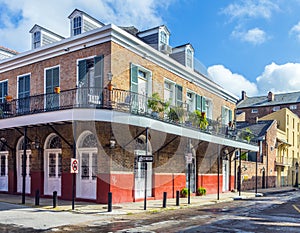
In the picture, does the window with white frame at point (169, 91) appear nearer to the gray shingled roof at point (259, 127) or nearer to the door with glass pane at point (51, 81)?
the door with glass pane at point (51, 81)

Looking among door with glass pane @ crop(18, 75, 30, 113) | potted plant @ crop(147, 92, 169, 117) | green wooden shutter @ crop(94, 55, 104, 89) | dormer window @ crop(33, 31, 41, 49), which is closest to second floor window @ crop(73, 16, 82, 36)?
green wooden shutter @ crop(94, 55, 104, 89)

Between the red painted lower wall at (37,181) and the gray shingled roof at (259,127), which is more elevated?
the gray shingled roof at (259,127)

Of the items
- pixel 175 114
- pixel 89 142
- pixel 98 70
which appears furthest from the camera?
pixel 175 114

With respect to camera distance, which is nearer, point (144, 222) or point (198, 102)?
point (144, 222)

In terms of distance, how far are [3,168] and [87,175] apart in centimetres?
650

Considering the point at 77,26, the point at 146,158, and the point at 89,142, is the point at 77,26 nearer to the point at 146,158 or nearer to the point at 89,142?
the point at 89,142

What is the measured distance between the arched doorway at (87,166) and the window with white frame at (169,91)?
5.45 m

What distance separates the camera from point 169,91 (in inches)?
779

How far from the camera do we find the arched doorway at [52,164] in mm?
16609

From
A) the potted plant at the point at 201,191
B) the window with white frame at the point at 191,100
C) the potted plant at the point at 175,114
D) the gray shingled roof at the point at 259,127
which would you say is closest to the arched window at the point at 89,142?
the potted plant at the point at 175,114

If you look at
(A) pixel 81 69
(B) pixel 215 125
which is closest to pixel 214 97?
(B) pixel 215 125

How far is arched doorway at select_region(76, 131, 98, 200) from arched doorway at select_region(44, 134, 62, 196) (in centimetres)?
132

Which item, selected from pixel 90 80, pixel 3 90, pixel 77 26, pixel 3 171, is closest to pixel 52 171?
pixel 3 171

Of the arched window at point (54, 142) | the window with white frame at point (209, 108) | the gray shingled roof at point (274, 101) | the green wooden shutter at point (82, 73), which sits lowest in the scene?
the arched window at point (54, 142)
